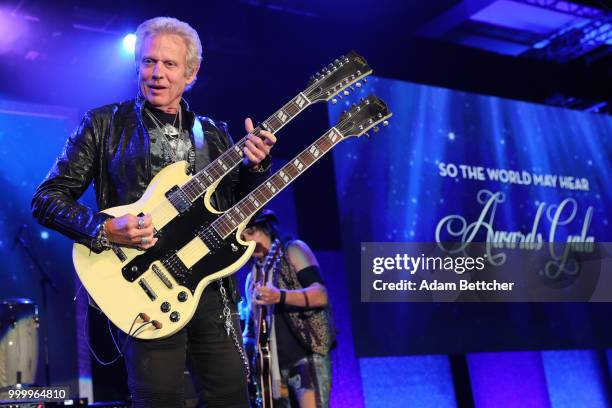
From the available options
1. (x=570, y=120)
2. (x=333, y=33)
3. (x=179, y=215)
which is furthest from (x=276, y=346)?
(x=570, y=120)

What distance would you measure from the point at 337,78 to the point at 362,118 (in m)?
0.20

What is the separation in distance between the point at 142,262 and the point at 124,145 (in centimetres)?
42

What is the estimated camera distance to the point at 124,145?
243 cm

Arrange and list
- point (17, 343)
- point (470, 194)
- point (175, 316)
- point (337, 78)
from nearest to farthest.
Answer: point (175, 316) < point (337, 78) < point (17, 343) < point (470, 194)

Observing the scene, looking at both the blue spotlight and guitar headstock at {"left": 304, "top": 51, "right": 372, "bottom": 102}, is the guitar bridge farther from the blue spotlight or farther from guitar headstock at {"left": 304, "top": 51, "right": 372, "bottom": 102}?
the blue spotlight

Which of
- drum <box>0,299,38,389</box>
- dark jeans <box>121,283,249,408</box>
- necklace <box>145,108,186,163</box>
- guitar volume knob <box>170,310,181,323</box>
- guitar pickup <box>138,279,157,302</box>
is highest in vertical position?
necklace <box>145,108,186,163</box>

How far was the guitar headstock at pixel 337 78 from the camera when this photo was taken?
9.02 feet

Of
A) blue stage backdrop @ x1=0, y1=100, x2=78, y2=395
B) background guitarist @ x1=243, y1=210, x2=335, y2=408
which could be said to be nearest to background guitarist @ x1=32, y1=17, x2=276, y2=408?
background guitarist @ x1=243, y1=210, x2=335, y2=408

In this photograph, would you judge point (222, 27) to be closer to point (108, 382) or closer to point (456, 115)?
point (456, 115)

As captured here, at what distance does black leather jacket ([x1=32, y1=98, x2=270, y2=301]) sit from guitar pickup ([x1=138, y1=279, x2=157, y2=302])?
7.1 inches

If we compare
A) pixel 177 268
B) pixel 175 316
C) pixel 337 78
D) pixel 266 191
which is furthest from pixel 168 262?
pixel 337 78

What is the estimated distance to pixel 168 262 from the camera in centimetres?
232

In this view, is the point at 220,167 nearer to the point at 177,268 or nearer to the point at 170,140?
the point at 170,140

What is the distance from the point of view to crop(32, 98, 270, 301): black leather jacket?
2279mm
